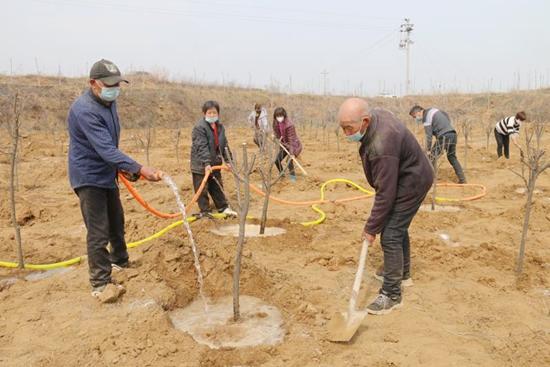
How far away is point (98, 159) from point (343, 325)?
2.30m

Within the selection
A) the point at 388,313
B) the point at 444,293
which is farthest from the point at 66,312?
the point at 444,293

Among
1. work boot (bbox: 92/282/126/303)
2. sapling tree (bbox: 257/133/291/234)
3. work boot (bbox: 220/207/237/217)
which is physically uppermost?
sapling tree (bbox: 257/133/291/234)

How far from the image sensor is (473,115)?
30.9 meters

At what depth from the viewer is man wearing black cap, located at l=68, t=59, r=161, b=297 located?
12.1 ft

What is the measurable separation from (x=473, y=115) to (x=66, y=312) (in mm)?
31196

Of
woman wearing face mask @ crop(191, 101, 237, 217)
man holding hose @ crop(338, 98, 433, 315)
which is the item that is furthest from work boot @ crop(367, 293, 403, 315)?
woman wearing face mask @ crop(191, 101, 237, 217)

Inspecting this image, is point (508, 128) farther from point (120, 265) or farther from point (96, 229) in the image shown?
point (96, 229)

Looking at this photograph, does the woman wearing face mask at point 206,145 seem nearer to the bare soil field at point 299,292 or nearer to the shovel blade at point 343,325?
the bare soil field at point 299,292

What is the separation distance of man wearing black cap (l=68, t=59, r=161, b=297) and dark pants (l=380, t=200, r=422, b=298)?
6.05 ft

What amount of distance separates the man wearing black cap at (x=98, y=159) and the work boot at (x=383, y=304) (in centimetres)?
197

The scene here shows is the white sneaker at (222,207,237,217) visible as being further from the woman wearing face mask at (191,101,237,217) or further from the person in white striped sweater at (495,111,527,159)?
the person in white striped sweater at (495,111,527,159)

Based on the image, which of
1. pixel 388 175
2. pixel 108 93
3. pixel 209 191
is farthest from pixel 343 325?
pixel 209 191

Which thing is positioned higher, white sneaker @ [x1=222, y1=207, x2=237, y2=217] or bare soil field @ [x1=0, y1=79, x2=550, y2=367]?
white sneaker @ [x1=222, y1=207, x2=237, y2=217]

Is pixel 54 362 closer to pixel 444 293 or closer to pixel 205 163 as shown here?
pixel 444 293
